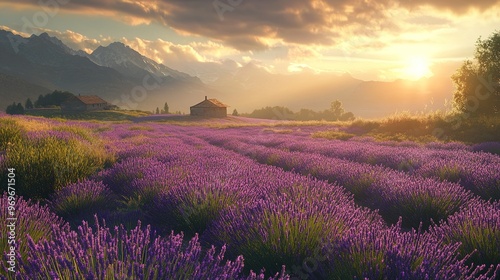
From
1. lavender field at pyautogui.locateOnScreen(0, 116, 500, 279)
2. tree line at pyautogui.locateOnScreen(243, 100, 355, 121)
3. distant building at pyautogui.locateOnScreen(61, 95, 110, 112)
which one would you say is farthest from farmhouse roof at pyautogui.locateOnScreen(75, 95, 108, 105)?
lavender field at pyautogui.locateOnScreen(0, 116, 500, 279)

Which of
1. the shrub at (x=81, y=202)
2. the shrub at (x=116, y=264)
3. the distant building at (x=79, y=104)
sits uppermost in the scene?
the distant building at (x=79, y=104)

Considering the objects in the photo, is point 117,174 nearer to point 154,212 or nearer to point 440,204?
point 154,212

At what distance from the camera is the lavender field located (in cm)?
177

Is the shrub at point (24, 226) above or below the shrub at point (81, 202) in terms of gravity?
above

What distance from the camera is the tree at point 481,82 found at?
23.6 meters

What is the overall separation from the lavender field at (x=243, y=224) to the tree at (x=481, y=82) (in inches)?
862

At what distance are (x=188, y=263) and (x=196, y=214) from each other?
1621 millimetres

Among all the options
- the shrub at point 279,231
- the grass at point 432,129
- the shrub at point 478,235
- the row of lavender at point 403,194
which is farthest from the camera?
the grass at point 432,129

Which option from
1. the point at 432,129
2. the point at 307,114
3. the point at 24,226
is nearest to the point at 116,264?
the point at 24,226

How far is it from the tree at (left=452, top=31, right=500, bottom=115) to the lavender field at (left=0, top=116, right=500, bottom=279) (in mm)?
21897

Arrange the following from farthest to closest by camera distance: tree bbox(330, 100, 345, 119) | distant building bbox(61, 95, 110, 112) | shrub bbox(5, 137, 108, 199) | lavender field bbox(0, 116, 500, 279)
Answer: tree bbox(330, 100, 345, 119) → distant building bbox(61, 95, 110, 112) → shrub bbox(5, 137, 108, 199) → lavender field bbox(0, 116, 500, 279)

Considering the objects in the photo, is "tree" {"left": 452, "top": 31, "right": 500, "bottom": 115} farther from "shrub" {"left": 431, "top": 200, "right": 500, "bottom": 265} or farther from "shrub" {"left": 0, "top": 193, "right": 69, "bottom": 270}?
"shrub" {"left": 0, "top": 193, "right": 69, "bottom": 270}

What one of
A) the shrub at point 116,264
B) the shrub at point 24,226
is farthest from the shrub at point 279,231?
the shrub at point 24,226

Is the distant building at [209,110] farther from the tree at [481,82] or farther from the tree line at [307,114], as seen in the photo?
the tree at [481,82]
